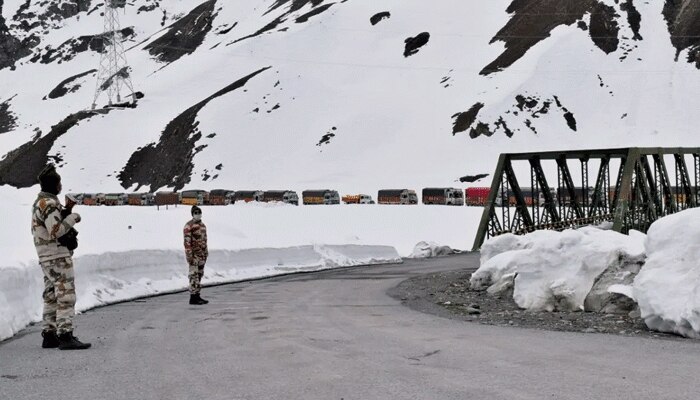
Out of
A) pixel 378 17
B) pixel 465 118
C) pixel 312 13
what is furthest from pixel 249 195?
pixel 312 13

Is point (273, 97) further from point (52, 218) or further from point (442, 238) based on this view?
point (52, 218)

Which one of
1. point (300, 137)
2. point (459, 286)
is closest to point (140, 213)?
point (459, 286)

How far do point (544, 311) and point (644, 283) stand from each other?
277cm

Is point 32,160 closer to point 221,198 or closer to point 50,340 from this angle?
point 221,198

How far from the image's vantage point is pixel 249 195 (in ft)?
283

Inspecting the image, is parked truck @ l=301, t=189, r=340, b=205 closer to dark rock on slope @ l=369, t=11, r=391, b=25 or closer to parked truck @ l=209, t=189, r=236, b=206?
parked truck @ l=209, t=189, r=236, b=206

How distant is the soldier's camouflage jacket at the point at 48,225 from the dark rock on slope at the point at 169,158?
94.6 m

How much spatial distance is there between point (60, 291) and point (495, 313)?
7656 millimetres

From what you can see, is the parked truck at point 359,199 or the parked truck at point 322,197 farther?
the parked truck at point 322,197

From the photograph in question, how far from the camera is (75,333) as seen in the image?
441 inches

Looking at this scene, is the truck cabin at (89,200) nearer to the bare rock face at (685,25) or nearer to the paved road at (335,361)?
the bare rock face at (685,25)

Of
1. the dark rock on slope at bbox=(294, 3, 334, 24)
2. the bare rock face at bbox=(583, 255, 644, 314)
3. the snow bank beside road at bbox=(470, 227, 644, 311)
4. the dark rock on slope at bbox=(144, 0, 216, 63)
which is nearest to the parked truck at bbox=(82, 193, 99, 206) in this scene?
the dark rock on slope at bbox=(294, 3, 334, 24)

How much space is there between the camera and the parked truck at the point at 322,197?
7869 cm

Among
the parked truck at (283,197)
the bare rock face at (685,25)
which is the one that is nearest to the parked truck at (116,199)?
the parked truck at (283,197)
